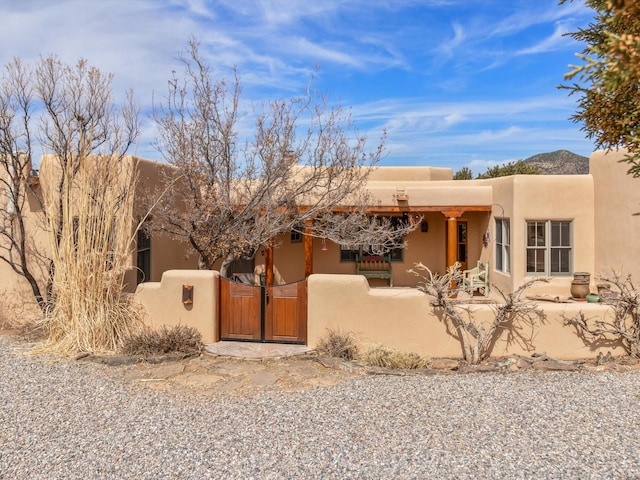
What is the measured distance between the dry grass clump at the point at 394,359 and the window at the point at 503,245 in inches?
235

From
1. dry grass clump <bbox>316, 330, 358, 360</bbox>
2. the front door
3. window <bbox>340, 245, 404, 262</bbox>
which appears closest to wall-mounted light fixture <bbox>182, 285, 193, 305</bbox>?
dry grass clump <bbox>316, 330, 358, 360</bbox>

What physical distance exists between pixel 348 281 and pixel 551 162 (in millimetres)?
52452

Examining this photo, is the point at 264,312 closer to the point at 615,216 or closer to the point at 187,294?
the point at 187,294

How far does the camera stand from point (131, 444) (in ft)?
15.1

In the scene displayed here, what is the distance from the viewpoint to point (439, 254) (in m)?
14.9

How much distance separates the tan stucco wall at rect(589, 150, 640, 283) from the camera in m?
10.1

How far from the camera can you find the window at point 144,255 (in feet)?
34.2

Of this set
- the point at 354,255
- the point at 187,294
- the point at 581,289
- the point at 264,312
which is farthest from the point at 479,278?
the point at 187,294

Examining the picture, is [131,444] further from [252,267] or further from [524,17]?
[524,17]

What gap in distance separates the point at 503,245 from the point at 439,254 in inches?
105

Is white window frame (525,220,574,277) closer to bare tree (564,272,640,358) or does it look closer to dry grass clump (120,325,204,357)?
bare tree (564,272,640,358)

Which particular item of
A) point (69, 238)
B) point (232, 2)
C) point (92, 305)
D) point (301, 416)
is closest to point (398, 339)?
point (301, 416)

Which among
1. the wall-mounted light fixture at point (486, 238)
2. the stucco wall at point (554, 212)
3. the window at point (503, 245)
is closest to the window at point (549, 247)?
the stucco wall at point (554, 212)

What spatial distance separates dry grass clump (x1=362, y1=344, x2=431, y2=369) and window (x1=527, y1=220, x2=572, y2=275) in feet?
19.9
